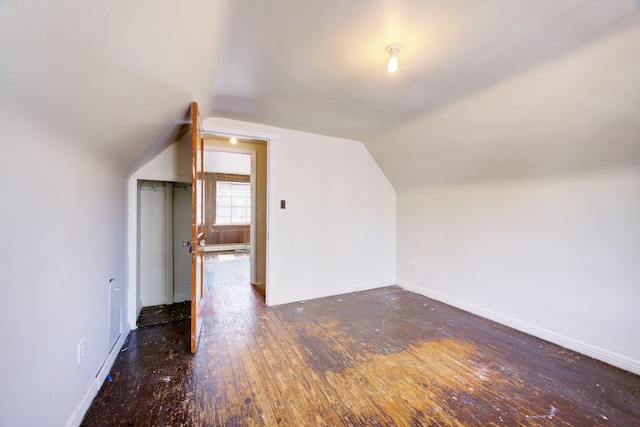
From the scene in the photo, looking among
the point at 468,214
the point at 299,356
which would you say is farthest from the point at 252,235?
the point at 468,214

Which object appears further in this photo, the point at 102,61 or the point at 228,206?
the point at 228,206

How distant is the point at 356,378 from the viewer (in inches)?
76.3

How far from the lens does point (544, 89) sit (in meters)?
1.93

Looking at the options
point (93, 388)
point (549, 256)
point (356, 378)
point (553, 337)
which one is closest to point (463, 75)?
point (549, 256)

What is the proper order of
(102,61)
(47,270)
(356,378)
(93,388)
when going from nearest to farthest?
(102,61), (47,270), (93,388), (356,378)

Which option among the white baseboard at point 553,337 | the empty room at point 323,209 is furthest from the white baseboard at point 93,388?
the white baseboard at point 553,337

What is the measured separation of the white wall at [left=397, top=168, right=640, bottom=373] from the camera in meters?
2.12

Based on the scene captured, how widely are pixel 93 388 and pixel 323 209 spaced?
2753 millimetres

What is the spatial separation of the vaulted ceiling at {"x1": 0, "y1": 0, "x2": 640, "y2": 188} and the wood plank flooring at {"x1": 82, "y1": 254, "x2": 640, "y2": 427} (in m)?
1.63

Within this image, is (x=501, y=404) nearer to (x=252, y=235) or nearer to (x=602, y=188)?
Result: (x=602, y=188)

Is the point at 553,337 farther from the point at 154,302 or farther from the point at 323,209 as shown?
the point at 154,302

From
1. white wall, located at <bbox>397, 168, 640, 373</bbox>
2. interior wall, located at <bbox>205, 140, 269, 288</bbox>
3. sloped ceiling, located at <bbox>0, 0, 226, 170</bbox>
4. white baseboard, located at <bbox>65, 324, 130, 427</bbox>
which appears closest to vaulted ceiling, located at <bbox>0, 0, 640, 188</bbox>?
sloped ceiling, located at <bbox>0, 0, 226, 170</bbox>

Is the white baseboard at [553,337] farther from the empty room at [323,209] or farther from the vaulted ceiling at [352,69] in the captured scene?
the vaulted ceiling at [352,69]

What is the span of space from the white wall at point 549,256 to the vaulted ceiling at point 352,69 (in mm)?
299
